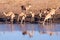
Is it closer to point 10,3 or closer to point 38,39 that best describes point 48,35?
point 38,39

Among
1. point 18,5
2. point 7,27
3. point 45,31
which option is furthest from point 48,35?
point 18,5

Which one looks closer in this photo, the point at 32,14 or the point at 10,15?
the point at 10,15

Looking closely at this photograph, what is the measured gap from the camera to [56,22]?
1080 inches

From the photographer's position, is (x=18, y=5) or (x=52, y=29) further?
(x=18, y=5)

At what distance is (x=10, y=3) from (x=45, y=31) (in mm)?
4139

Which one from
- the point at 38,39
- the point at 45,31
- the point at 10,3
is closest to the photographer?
the point at 38,39

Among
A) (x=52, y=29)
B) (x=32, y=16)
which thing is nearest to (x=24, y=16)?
(x=32, y=16)

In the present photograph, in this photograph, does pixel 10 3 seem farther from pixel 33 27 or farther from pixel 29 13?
pixel 33 27

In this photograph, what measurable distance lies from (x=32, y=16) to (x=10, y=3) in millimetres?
2356

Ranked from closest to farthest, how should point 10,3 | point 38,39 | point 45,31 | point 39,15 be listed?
point 38,39, point 45,31, point 39,15, point 10,3

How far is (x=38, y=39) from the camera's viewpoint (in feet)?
80.4

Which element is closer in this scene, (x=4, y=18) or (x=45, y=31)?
(x=45, y=31)

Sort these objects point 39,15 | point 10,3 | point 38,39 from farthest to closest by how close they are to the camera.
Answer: point 10,3, point 39,15, point 38,39

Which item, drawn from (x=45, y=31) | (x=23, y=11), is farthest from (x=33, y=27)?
(x=23, y=11)
